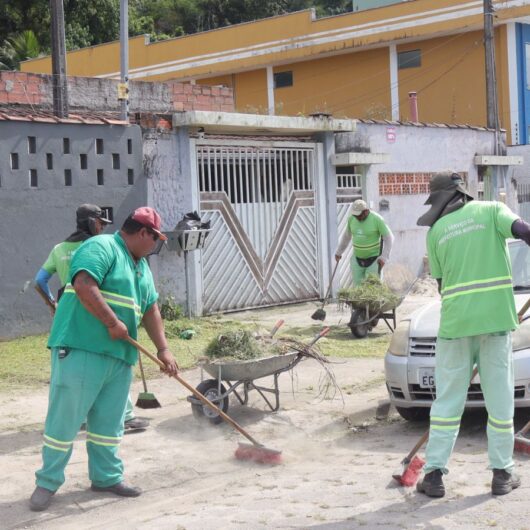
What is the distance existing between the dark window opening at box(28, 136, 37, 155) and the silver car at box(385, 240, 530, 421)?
6.45 meters

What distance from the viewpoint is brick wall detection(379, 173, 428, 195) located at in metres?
18.0

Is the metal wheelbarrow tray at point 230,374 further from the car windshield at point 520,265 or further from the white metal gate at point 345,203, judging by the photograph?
the white metal gate at point 345,203

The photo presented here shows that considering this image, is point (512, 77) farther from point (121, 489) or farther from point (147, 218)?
point (121, 489)

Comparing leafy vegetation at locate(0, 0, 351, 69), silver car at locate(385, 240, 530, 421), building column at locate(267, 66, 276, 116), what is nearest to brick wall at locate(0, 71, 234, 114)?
silver car at locate(385, 240, 530, 421)

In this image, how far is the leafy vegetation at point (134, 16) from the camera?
104 feet

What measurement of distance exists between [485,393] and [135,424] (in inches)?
124

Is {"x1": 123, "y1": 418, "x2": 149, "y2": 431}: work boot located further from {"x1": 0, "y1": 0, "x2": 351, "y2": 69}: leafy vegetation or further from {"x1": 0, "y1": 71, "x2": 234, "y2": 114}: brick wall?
{"x1": 0, "y1": 0, "x2": 351, "y2": 69}: leafy vegetation

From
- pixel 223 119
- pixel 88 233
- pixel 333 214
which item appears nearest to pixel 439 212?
pixel 88 233

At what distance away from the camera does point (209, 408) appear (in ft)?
25.2

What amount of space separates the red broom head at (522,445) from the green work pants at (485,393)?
0.86m

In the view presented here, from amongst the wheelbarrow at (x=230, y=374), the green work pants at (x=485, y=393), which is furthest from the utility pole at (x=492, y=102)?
the green work pants at (x=485, y=393)

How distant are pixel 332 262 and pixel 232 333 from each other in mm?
9107

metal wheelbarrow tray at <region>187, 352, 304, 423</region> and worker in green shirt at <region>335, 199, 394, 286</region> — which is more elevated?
worker in green shirt at <region>335, 199, 394, 286</region>

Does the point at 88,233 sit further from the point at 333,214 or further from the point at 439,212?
the point at 333,214
